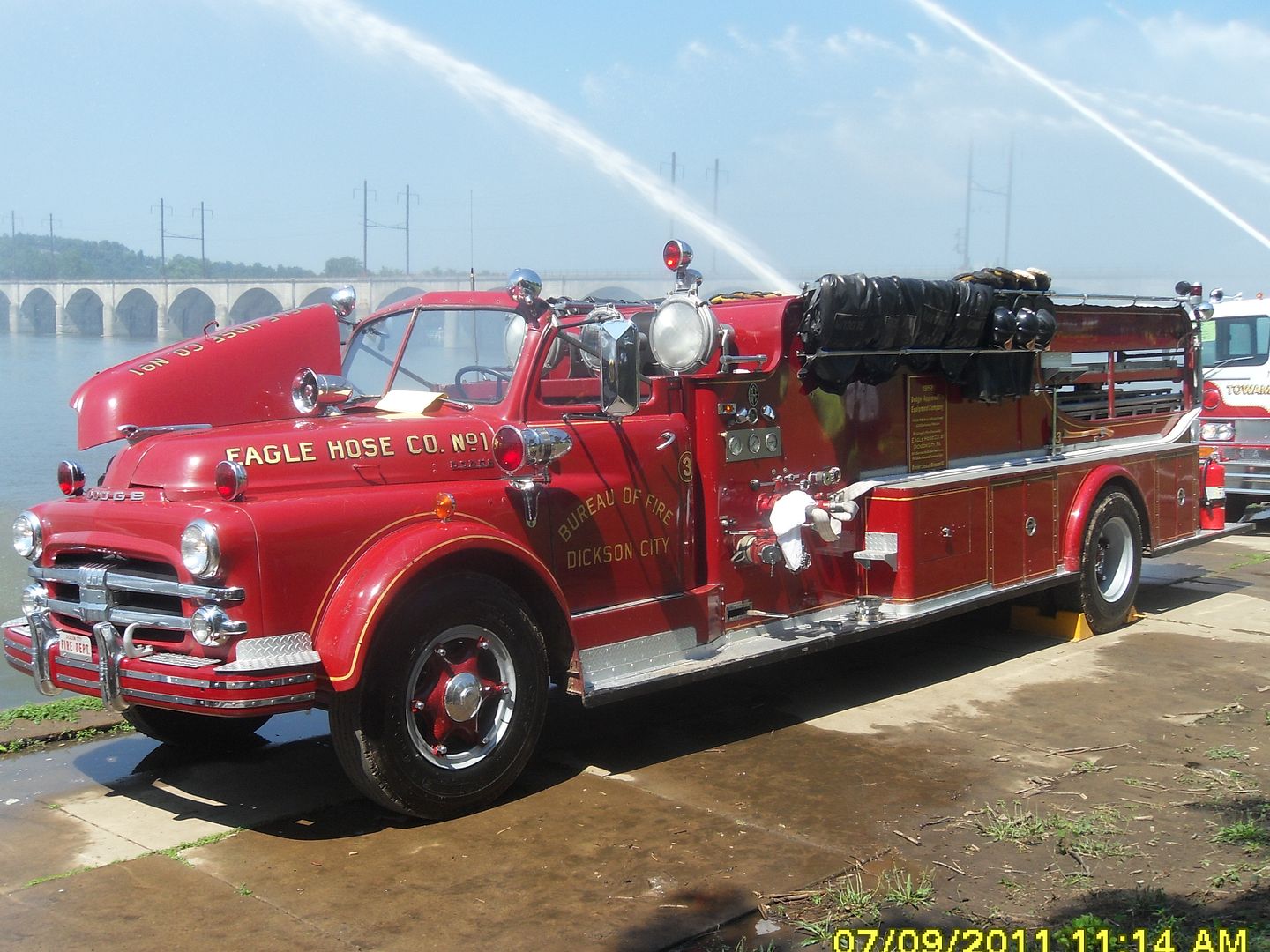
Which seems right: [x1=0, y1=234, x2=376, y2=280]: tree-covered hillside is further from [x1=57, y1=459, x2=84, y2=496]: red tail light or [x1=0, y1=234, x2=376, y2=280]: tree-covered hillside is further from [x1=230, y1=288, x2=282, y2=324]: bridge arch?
[x1=57, y1=459, x2=84, y2=496]: red tail light

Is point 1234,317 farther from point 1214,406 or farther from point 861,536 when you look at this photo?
point 861,536

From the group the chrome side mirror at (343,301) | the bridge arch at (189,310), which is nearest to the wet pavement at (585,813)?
the chrome side mirror at (343,301)

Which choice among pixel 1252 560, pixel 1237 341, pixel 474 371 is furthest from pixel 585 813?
pixel 1237 341

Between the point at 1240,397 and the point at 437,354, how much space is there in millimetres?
10847

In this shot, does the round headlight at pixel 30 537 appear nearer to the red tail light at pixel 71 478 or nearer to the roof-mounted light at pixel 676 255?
the red tail light at pixel 71 478

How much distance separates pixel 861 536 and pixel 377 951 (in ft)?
13.0

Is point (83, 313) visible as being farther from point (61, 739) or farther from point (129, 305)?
point (61, 739)

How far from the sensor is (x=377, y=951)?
400cm

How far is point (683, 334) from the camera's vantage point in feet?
19.9

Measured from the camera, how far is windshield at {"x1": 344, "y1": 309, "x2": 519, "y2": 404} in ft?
19.9

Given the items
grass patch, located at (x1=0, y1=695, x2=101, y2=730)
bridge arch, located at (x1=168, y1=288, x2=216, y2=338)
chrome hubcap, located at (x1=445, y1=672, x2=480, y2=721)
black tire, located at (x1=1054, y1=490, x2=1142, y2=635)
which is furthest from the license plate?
bridge arch, located at (x1=168, y1=288, x2=216, y2=338)

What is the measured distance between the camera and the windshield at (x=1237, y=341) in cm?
1398

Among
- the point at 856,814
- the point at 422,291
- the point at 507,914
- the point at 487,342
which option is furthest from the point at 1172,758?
the point at 422,291

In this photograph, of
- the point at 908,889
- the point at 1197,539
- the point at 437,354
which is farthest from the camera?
the point at 1197,539
